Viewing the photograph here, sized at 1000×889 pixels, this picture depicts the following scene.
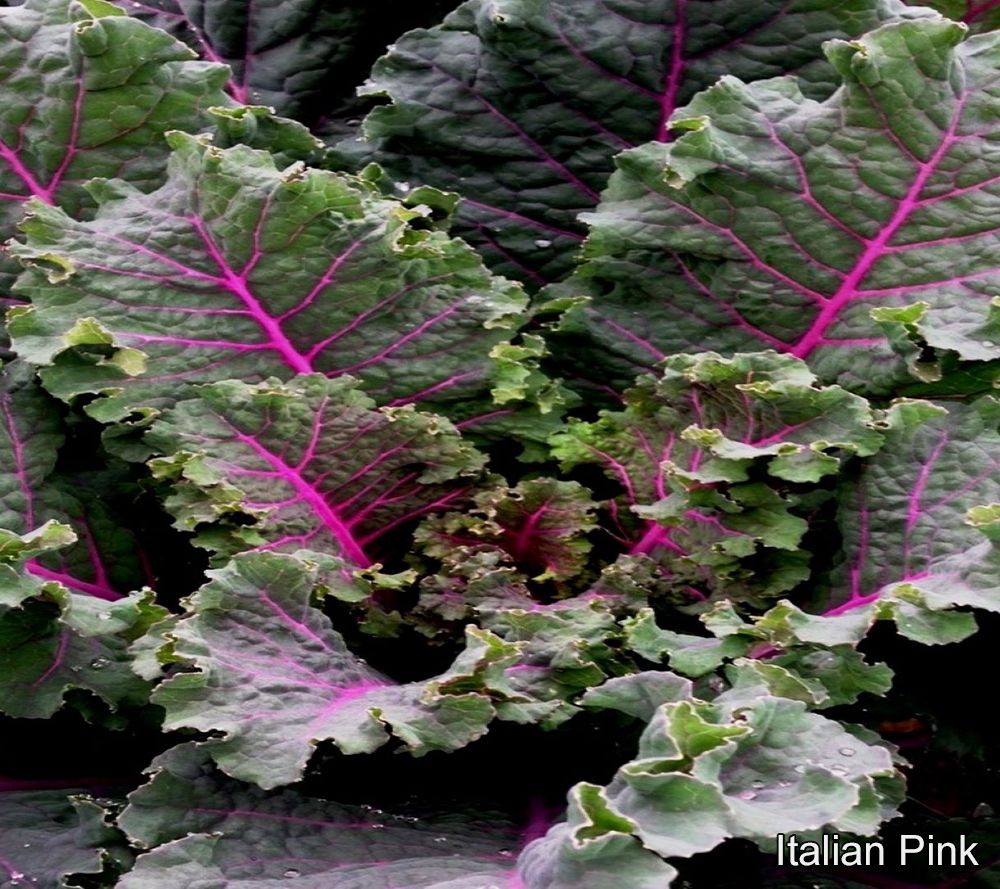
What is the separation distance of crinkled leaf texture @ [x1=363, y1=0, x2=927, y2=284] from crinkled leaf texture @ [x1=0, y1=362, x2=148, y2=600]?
76cm

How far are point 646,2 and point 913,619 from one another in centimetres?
116

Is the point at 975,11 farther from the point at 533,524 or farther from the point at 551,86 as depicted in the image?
the point at 533,524

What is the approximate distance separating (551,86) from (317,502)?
33.4 inches

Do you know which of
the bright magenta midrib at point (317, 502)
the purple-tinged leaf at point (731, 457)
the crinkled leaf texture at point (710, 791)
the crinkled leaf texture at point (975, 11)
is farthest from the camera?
the crinkled leaf texture at point (975, 11)

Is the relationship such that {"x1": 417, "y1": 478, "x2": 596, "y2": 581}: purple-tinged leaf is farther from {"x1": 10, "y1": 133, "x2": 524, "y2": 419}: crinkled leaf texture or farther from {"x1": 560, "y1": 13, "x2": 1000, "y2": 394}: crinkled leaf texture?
{"x1": 560, "y1": 13, "x2": 1000, "y2": 394}: crinkled leaf texture

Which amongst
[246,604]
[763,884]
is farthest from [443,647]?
[763,884]

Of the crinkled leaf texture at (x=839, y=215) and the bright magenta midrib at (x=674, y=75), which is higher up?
the bright magenta midrib at (x=674, y=75)

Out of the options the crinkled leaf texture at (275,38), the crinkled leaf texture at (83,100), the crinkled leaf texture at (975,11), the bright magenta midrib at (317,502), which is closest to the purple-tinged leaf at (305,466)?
the bright magenta midrib at (317,502)

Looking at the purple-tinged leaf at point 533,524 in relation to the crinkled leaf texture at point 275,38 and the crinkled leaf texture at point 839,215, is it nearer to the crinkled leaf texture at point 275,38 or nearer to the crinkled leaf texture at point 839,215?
the crinkled leaf texture at point 839,215

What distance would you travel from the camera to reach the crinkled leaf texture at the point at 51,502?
199 cm

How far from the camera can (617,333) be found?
7.20 ft

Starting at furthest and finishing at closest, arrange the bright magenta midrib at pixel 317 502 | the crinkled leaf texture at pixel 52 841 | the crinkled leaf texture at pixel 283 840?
the bright magenta midrib at pixel 317 502 < the crinkled leaf texture at pixel 52 841 < the crinkled leaf texture at pixel 283 840

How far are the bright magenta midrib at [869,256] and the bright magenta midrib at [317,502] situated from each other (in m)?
0.79

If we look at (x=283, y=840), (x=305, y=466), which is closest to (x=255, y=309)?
(x=305, y=466)
